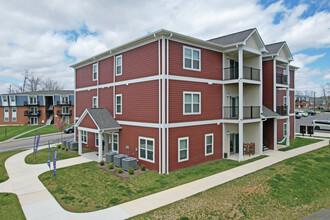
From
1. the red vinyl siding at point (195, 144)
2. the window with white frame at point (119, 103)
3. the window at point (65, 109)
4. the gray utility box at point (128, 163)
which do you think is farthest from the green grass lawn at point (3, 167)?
the window at point (65, 109)

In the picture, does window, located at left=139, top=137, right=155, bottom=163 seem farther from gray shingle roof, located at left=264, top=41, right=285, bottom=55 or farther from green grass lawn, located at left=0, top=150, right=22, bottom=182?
gray shingle roof, located at left=264, top=41, right=285, bottom=55

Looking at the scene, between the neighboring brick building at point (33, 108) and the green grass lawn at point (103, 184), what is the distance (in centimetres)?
3999

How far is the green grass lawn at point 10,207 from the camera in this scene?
27.9ft

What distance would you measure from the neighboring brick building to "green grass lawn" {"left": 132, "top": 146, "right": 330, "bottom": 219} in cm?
4753

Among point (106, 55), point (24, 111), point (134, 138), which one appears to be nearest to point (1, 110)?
point (24, 111)

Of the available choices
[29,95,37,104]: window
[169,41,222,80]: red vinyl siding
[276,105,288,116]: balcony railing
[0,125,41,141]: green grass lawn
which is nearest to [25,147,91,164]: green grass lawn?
[169,41,222,80]: red vinyl siding

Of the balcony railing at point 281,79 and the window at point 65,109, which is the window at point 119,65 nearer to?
the balcony railing at point 281,79

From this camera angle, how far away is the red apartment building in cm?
1402

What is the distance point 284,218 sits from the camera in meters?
8.68

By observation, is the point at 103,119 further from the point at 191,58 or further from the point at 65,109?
the point at 65,109

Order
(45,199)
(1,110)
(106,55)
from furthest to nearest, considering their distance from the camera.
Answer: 1. (1,110)
2. (106,55)
3. (45,199)

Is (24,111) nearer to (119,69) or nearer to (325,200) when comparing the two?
(119,69)

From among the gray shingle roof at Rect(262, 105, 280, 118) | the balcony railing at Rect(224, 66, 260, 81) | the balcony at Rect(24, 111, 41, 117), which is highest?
the balcony railing at Rect(224, 66, 260, 81)

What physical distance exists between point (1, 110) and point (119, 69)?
46992 millimetres
